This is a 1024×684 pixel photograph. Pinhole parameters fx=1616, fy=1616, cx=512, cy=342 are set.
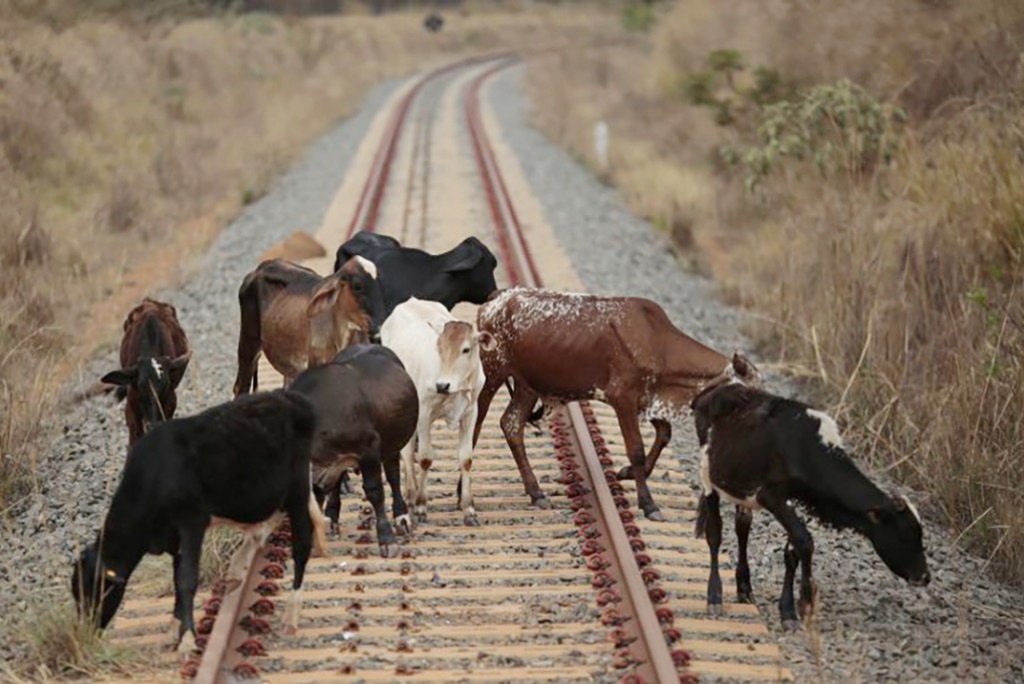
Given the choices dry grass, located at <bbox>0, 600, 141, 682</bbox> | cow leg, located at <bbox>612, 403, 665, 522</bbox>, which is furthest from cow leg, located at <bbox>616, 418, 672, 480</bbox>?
dry grass, located at <bbox>0, 600, 141, 682</bbox>

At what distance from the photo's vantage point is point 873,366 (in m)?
13.0

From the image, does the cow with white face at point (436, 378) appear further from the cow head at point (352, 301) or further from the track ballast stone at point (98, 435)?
the track ballast stone at point (98, 435)

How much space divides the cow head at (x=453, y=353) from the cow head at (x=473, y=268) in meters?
1.78

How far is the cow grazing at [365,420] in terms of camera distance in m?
9.08

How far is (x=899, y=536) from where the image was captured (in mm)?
8547

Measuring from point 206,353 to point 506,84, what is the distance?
38627mm

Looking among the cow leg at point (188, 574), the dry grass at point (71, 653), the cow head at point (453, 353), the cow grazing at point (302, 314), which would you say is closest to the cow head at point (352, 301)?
the cow grazing at point (302, 314)

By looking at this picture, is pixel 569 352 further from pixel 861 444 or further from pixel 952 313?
pixel 952 313

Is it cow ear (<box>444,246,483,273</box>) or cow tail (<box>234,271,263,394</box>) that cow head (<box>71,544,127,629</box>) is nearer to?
cow tail (<box>234,271,263,394</box>)

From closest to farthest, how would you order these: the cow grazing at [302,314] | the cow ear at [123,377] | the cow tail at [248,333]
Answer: the cow ear at [123,377] → the cow grazing at [302,314] → the cow tail at [248,333]

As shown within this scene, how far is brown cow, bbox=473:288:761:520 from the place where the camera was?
10.5m

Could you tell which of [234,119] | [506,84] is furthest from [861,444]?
[506,84]

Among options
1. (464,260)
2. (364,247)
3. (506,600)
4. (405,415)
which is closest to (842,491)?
(506,600)

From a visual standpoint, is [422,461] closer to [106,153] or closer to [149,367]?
[149,367]
